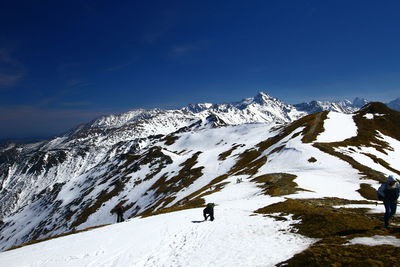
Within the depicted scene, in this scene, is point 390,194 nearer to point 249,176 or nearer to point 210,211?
point 210,211

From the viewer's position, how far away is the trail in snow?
650 inches

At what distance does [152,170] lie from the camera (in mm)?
145000

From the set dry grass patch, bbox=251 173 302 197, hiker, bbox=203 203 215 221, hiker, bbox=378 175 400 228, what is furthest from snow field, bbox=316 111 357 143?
hiker, bbox=378 175 400 228

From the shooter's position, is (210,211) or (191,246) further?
(210,211)

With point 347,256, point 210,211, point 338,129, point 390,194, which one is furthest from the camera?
point 338,129

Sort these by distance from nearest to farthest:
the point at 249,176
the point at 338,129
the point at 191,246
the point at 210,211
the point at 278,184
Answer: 1. the point at 191,246
2. the point at 210,211
3. the point at 278,184
4. the point at 249,176
5. the point at 338,129

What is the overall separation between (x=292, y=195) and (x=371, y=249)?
25252mm

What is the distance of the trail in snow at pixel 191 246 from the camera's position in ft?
54.1

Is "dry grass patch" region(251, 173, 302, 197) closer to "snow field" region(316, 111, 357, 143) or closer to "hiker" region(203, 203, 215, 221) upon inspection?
"hiker" region(203, 203, 215, 221)

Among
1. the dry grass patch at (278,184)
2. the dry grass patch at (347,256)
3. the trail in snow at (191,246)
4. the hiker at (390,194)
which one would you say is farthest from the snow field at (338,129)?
the dry grass patch at (347,256)

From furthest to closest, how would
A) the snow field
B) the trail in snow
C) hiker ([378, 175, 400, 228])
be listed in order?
the snow field
the trail in snow
hiker ([378, 175, 400, 228])

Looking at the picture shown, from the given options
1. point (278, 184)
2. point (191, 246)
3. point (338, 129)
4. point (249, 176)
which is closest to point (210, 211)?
point (191, 246)

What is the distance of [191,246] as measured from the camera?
822 inches

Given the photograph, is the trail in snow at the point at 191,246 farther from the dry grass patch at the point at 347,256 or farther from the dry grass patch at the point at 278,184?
the dry grass patch at the point at 278,184
